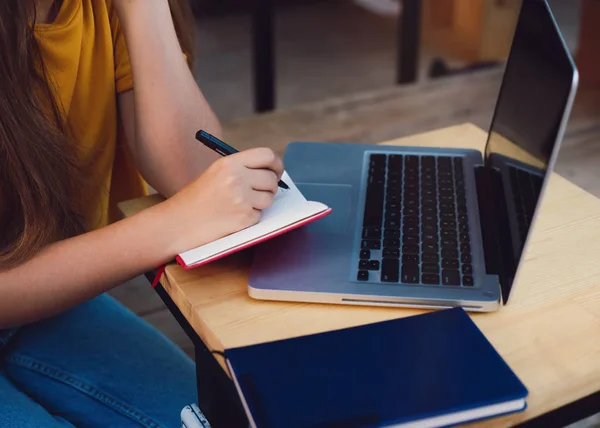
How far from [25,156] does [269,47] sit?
1775 millimetres

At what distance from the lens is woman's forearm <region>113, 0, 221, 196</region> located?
99 centimetres

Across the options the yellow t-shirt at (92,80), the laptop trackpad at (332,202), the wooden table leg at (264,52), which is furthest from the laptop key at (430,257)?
the wooden table leg at (264,52)

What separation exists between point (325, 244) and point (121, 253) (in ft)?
0.74

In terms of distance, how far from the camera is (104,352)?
1.00m

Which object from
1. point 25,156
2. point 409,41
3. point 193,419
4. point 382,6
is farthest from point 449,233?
point 382,6

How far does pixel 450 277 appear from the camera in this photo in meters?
0.74

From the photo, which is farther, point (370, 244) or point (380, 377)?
point (370, 244)

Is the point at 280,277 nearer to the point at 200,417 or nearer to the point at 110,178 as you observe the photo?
the point at 200,417

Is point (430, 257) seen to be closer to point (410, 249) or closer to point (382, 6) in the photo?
point (410, 249)

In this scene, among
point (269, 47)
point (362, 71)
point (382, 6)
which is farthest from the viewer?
point (382, 6)

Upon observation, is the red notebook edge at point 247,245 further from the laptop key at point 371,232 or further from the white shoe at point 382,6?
the white shoe at point 382,6

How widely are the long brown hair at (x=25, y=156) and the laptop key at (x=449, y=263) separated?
0.44 meters

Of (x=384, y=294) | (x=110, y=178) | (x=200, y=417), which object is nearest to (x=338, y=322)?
(x=384, y=294)

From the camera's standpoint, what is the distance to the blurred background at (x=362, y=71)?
226cm
